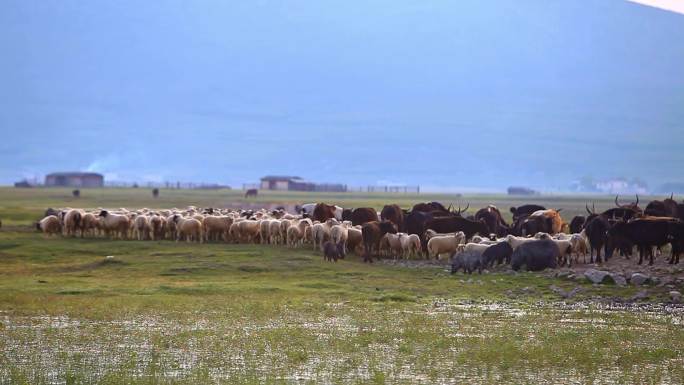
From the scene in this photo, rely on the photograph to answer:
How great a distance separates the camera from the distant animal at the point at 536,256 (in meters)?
25.4

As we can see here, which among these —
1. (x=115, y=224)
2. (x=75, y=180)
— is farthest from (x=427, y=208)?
(x=75, y=180)

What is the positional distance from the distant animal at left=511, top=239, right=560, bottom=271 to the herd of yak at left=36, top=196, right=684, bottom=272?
25mm

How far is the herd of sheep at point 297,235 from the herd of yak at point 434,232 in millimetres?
29

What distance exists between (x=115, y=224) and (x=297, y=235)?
6.43 meters

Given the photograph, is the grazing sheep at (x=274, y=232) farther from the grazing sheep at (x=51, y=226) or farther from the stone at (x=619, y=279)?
the stone at (x=619, y=279)

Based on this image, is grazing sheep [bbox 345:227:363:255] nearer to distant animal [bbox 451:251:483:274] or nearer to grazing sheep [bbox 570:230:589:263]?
distant animal [bbox 451:251:483:274]

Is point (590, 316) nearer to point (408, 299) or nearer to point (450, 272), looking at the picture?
point (408, 299)

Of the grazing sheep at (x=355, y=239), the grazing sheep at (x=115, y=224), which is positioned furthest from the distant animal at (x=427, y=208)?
the grazing sheep at (x=115, y=224)

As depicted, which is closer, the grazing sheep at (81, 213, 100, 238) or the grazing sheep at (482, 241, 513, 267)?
the grazing sheep at (482, 241, 513, 267)

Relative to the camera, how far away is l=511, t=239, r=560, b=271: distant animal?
25438mm

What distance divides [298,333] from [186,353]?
232 cm

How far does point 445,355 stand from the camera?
14344 mm

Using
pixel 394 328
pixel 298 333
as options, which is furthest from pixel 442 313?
pixel 298 333

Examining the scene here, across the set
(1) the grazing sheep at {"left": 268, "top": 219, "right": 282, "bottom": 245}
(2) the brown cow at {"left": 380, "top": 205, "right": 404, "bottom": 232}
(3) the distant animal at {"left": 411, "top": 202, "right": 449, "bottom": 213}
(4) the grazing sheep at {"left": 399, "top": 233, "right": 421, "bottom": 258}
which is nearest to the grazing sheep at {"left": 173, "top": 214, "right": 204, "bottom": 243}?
(1) the grazing sheep at {"left": 268, "top": 219, "right": 282, "bottom": 245}
